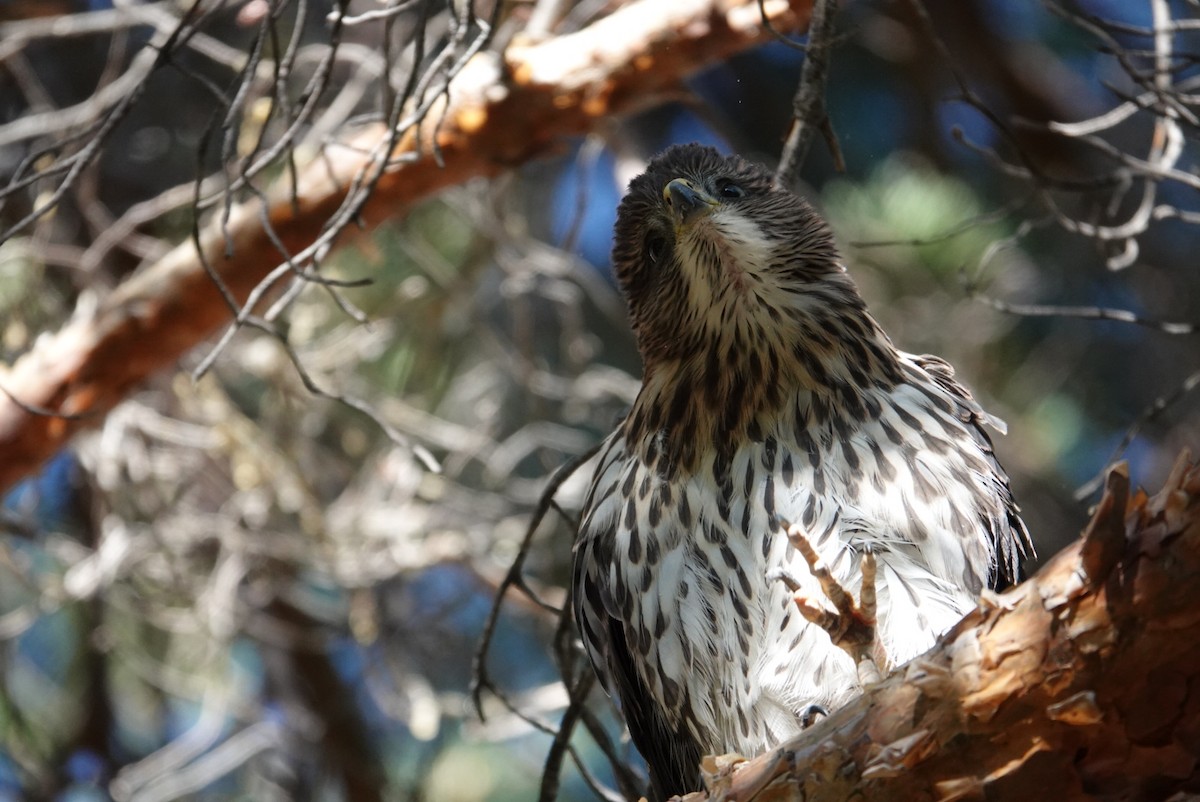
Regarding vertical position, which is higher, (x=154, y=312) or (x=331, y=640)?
(x=154, y=312)

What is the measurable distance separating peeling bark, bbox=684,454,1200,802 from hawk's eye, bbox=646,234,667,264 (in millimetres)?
1362

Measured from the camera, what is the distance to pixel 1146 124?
5.91 m

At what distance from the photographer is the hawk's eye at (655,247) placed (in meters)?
2.88

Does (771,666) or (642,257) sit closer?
(771,666)

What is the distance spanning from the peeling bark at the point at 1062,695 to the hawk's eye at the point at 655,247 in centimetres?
136

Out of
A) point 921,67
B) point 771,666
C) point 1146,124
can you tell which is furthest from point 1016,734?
point 1146,124

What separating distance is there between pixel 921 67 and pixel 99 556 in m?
3.88

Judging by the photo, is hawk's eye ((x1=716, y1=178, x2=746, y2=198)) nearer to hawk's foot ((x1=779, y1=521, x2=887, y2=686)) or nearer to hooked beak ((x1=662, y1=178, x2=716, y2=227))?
hooked beak ((x1=662, y1=178, x2=716, y2=227))

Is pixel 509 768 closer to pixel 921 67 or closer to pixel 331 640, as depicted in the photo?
pixel 331 640

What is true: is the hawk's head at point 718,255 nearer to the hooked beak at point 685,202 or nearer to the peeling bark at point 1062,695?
the hooked beak at point 685,202

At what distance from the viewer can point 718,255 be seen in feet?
9.03

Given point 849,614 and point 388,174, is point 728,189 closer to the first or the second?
point 388,174

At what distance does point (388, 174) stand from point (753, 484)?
1406 millimetres

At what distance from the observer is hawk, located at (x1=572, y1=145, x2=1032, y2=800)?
2.47 metres
